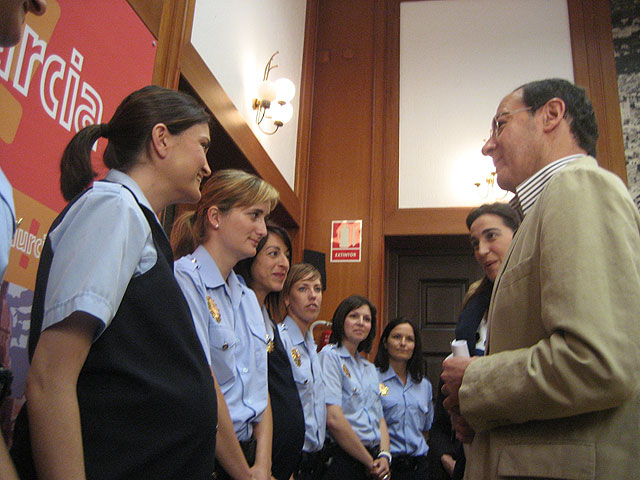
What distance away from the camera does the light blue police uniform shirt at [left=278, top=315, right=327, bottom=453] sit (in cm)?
229

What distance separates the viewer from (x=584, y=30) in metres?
4.93

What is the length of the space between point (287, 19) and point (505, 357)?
14.1 feet

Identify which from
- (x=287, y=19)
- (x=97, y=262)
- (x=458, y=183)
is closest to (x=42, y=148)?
(x=97, y=262)

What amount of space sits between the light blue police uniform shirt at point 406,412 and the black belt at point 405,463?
25 mm

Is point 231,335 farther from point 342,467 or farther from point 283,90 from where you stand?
point 283,90

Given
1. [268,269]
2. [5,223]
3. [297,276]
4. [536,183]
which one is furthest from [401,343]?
[5,223]

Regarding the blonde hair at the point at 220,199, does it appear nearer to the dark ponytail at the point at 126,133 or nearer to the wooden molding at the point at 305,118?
the dark ponytail at the point at 126,133

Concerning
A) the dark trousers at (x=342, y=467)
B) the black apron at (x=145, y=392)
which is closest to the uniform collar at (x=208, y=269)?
the black apron at (x=145, y=392)

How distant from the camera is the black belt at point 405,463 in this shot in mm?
3170

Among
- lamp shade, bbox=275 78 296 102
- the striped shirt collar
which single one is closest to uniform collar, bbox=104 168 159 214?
the striped shirt collar

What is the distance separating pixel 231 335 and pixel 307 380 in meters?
0.78

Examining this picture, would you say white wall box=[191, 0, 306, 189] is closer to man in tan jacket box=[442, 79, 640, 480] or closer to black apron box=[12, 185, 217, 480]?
black apron box=[12, 185, 217, 480]

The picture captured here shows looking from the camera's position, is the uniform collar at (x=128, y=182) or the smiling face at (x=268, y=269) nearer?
the uniform collar at (x=128, y=182)

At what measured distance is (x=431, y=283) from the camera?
4922 mm
